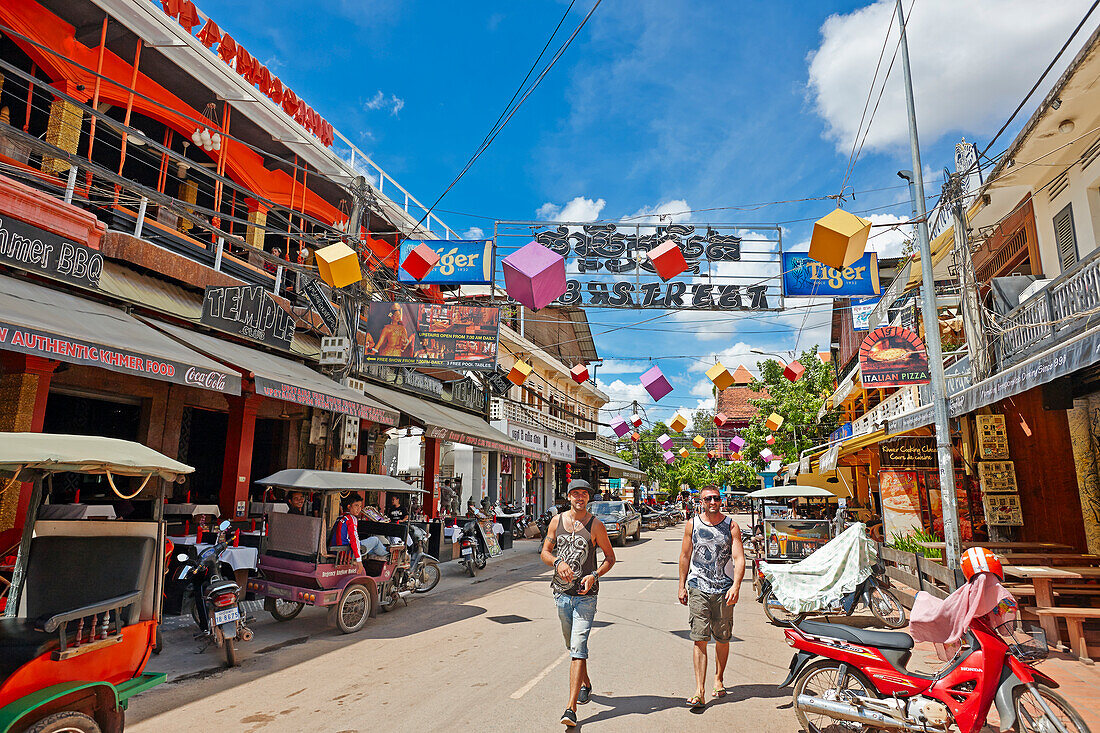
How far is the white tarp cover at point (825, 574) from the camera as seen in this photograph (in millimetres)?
7754

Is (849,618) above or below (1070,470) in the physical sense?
below

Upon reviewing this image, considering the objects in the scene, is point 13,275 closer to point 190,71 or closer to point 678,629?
point 190,71

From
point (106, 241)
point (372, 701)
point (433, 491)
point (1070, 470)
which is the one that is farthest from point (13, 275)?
point (1070, 470)

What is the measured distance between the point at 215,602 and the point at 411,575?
4199 mm

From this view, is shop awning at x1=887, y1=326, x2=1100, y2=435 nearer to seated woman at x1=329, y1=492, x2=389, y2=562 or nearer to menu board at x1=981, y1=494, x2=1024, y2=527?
menu board at x1=981, y1=494, x2=1024, y2=527

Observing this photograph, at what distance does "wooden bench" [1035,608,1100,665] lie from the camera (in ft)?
22.2

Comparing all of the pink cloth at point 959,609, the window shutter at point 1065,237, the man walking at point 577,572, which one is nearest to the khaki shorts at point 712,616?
the man walking at point 577,572

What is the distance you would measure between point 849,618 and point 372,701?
7.06 m

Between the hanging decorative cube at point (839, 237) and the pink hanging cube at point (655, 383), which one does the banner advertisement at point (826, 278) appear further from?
the pink hanging cube at point (655, 383)

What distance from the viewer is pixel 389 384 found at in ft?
61.2

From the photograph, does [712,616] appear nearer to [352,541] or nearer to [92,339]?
[352,541]

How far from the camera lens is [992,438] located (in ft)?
39.6

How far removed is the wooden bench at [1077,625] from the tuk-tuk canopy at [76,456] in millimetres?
9098

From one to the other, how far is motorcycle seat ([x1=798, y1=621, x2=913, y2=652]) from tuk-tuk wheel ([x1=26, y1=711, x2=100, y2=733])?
190 inches
